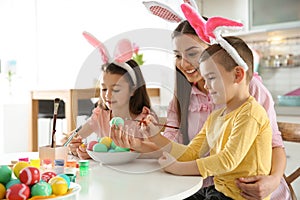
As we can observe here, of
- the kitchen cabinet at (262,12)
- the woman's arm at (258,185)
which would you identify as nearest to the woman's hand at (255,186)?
the woman's arm at (258,185)

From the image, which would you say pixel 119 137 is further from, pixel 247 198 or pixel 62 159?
pixel 247 198

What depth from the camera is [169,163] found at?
117 cm

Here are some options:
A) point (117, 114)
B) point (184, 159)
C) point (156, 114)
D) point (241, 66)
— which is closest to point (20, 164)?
point (117, 114)

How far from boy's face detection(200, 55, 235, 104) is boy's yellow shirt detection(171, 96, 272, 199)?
2.3 inches

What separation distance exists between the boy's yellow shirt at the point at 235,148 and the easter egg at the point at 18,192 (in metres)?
0.48

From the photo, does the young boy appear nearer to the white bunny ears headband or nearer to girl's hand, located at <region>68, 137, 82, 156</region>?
the white bunny ears headband

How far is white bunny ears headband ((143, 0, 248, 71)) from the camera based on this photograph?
3.77 ft

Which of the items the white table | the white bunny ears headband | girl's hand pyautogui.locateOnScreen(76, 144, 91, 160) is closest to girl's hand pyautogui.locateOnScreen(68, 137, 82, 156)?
girl's hand pyautogui.locateOnScreen(76, 144, 91, 160)

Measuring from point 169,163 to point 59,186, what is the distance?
414mm

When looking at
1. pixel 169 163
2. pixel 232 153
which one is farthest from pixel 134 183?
pixel 232 153

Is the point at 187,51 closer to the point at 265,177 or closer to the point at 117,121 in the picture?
the point at 117,121

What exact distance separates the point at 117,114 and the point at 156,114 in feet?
0.37

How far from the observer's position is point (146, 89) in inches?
45.6

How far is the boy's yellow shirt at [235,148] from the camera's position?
112 cm
